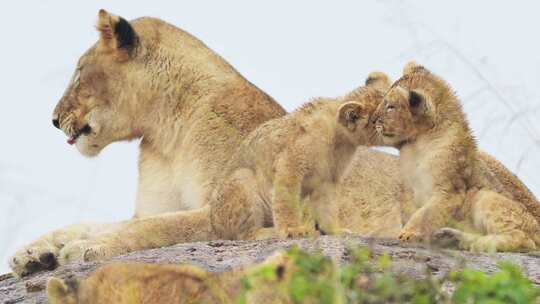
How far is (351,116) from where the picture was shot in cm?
768

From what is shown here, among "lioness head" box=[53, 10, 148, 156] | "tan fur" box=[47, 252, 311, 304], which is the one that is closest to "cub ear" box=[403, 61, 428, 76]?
"lioness head" box=[53, 10, 148, 156]

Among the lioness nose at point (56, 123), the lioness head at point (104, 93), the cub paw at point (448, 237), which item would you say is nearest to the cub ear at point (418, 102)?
the cub paw at point (448, 237)

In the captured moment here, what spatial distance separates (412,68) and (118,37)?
2.52 meters

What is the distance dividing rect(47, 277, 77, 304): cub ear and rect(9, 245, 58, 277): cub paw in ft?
11.2

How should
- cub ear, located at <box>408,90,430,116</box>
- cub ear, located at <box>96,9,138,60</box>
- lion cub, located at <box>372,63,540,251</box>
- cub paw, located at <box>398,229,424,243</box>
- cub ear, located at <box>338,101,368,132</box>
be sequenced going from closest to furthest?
cub paw, located at <box>398,229,424,243</box>
lion cub, located at <box>372,63,540,251</box>
cub ear, located at <box>408,90,430,116</box>
cub ear, located at <box>338,101,368,132</box>
cub ear, located at <box>96,9,138,60</box>

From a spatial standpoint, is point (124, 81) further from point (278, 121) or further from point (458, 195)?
point (458, 195)

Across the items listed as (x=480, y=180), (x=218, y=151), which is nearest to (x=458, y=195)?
(x=480, y=180)

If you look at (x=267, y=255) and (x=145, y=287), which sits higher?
(x=267, y=255)

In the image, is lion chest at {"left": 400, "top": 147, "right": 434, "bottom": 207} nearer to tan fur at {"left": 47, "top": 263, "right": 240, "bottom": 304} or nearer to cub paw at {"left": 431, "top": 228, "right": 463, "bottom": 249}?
cub paw at {"left": 431, "top": 228, "right": 463, "bottom": 249}

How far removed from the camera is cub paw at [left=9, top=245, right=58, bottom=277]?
7492 millimetres

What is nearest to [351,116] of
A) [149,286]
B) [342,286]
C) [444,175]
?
[444,175]

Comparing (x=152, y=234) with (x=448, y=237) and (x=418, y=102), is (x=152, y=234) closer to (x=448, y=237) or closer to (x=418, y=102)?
(x=418, y=102)

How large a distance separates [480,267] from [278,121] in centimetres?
235

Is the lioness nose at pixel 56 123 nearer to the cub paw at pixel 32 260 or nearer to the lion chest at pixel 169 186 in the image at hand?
the lion chest at pixel 169 186
